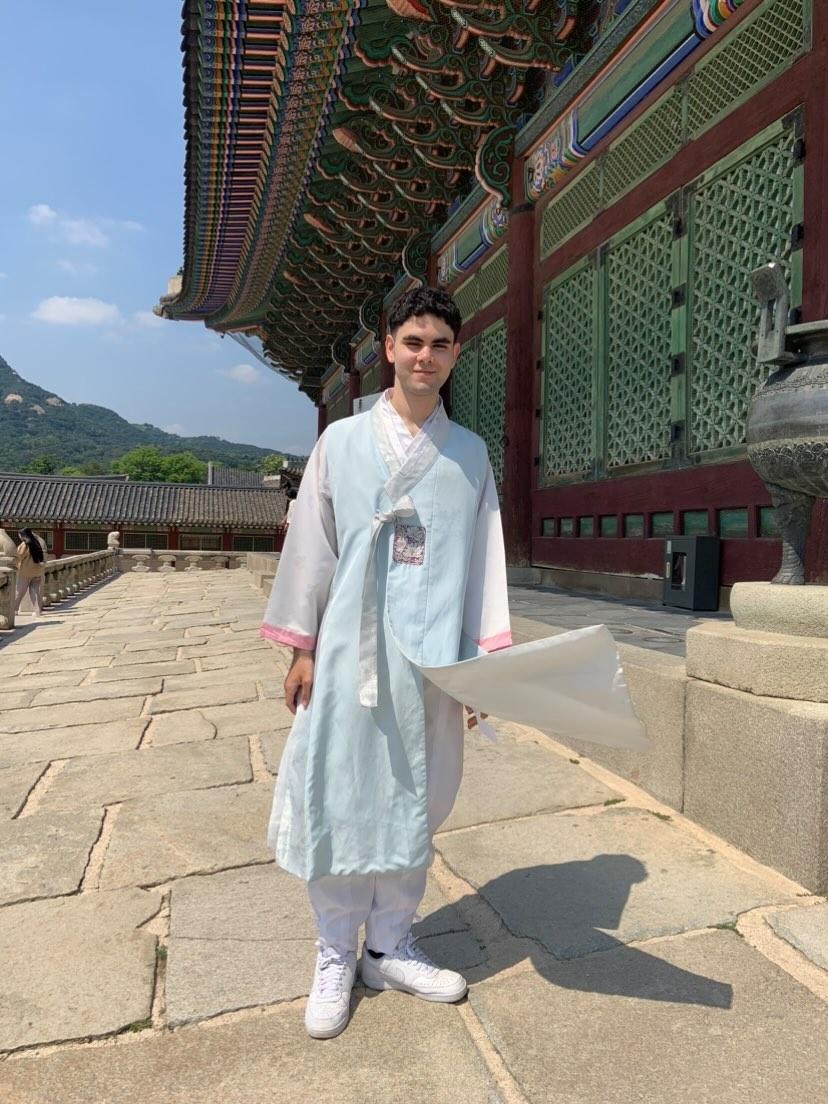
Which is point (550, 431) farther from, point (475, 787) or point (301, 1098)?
point (301, 1098)

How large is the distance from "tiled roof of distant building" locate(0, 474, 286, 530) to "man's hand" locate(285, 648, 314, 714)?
97.5ft

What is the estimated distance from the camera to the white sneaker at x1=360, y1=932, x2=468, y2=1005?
5.61 ft

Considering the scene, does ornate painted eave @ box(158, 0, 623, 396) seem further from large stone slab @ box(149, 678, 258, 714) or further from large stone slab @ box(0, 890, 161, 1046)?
large stone slab @ box(0, 890, 161, 1046)

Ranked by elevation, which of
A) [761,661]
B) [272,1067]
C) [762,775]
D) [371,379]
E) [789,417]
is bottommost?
[272,1067]

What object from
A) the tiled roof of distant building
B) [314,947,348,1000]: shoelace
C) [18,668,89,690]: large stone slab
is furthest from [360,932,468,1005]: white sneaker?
the tiled roof of distant building

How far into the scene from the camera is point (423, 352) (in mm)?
1786

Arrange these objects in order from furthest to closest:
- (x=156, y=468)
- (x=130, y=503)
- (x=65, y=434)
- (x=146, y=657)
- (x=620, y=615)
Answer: (x=65, y=434)
(x=156, y=468)
(x=130, y=503)
(x=146, y=657)
(x=620, y=615)

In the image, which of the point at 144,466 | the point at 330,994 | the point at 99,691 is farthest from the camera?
the point at 144,466

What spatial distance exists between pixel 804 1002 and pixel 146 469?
286ft

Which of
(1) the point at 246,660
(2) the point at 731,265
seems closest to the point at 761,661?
(2) the point at 731,265

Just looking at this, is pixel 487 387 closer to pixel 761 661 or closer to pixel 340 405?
pixel 761 661

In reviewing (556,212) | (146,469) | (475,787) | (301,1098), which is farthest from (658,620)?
(146,469)

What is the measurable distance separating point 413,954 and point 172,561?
26702 millimetres

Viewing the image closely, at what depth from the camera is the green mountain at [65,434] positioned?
124 metres
